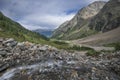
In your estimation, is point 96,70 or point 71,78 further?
point 96,70

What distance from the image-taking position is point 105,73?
96.2ft

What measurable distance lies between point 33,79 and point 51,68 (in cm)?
421

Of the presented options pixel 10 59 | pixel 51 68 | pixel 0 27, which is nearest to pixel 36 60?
pixel 10 59

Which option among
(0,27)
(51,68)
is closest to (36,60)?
(51,68)

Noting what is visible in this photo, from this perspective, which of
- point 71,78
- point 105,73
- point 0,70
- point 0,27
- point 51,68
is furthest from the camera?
point 0,27

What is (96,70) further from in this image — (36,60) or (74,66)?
(36,60)

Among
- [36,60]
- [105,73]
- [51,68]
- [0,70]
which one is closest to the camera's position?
[105,73]

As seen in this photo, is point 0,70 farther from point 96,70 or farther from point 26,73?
point 96,70

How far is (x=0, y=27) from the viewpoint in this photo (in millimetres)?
191000

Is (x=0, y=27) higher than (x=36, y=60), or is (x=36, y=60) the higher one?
(x=0, y=27)

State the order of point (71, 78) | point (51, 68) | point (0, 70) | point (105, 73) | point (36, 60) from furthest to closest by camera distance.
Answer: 1. point (36, 60)
2. point (0, 70)
3. point (51, 68)
4. point (105, 73)
5. point (71, 78)

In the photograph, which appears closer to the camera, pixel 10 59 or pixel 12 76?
pixel 12 76

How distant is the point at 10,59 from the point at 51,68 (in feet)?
37.8

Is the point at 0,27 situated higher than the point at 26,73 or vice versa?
the point at 0,27
